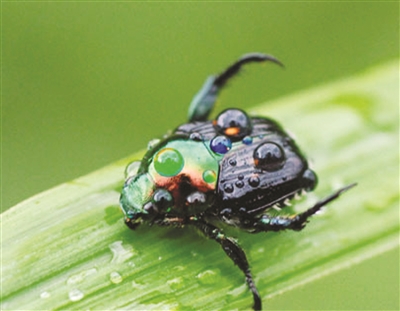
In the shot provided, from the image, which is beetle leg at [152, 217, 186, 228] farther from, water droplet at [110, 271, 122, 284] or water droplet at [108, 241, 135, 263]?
water droplet at [110, 271, 122, 284]

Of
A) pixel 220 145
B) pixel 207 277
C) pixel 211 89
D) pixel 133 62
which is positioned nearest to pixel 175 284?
pixel 207 277

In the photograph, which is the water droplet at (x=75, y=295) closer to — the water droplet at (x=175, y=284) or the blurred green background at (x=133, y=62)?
the water droplet at (x=175, y=284)

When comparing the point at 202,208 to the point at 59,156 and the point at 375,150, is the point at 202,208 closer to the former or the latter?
the point at 375,150

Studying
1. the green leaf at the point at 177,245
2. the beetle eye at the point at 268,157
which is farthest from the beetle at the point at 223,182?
the green leaf at the point at 177,245

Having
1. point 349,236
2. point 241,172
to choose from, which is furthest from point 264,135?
point 349,236

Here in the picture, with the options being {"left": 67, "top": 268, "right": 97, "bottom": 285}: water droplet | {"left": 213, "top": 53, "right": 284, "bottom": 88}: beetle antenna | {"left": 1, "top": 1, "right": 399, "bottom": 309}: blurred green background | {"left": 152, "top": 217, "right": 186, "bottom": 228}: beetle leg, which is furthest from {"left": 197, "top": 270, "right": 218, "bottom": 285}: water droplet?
{"left": 1, "top": 1, "right": 399, "bottom": 309}: blurred green background
